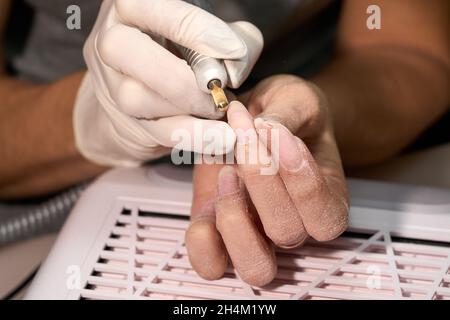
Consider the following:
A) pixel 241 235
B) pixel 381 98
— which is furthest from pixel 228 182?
pixel 381 98

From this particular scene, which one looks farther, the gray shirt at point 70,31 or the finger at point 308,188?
the gray shirt at point 70,31

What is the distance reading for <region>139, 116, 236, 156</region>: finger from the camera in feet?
1.50

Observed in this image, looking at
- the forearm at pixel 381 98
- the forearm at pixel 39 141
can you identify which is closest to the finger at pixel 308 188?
the forearm at pixel 381 98

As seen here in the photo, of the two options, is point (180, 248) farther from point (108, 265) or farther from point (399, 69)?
point (399, 69)

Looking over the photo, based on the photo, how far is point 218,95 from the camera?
439 millimetres

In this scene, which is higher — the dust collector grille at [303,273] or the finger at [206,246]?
the finger at [206,246]

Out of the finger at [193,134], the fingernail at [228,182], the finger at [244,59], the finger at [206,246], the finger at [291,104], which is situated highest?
the finger at [244,59]

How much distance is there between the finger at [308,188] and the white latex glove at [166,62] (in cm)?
4

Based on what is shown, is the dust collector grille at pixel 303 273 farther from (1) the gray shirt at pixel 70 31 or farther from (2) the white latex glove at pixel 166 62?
(1) the gray shirt at pixel 70 31

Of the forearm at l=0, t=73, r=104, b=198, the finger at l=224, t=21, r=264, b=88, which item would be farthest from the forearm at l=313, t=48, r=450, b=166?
the forearm at l=0, t=73, r=104, b=198

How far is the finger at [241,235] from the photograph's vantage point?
46cm

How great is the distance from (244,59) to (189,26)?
5cm

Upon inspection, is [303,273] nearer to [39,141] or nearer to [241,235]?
[241,235]

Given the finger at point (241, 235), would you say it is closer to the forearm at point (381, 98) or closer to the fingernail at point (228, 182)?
the fingernail at point (228, 182)
